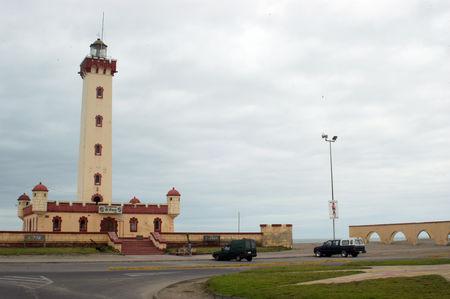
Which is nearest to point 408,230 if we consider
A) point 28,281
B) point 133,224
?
point 133,224

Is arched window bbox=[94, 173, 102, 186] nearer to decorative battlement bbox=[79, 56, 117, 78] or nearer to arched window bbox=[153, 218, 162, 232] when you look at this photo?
arched window bbox=[153, 218, 162, 232]

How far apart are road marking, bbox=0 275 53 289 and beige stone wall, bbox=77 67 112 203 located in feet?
106

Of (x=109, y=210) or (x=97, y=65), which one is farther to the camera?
(x=97, y=65)

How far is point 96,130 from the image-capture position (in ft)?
179

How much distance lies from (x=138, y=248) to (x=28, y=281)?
82.4ft

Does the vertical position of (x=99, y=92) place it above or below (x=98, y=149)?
above

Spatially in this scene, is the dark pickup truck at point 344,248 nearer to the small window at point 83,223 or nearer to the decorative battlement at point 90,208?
the decorative battlement at point 90,208

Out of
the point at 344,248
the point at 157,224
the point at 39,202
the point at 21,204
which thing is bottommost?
the point at 344,248

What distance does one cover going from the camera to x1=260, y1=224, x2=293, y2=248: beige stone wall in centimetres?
5052

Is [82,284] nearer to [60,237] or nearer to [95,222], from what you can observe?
[60,237]

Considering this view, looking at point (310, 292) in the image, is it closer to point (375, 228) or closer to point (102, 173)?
point (102, 173)

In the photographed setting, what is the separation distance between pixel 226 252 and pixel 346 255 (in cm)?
1078

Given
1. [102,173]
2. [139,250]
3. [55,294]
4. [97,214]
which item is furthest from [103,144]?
[55,294]

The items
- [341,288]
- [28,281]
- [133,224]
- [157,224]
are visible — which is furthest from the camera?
[157,224]
